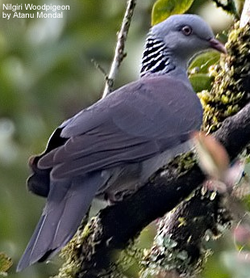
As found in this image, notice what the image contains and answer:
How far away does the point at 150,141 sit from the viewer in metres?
4.04

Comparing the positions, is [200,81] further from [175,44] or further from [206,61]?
[175,44]

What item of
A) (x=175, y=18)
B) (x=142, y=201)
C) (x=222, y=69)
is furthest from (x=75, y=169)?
(x=175, y=18)

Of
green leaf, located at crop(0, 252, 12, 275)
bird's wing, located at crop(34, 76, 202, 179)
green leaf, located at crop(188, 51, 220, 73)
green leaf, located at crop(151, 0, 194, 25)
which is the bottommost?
green leaf, located at crop(0, 252, 12, 275)

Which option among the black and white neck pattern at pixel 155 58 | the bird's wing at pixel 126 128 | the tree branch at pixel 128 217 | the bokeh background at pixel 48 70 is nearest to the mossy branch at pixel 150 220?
the tree branch at pixel 128 217

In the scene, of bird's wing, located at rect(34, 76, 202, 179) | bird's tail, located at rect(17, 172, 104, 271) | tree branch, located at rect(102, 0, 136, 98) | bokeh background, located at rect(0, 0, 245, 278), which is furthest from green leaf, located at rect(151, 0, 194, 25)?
bokeh background, located at rect(0, 0, 245, 278)

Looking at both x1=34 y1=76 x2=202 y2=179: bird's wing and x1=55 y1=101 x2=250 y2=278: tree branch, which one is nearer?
x1=55 y1=101 x2=250 y2=278: tree branch

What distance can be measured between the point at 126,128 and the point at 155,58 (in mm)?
1154

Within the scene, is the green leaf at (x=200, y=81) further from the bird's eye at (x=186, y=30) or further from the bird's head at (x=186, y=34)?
the bird's eye at (x=186, y=30)

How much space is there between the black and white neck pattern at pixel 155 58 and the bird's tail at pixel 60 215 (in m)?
1.47

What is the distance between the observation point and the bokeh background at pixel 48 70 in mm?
5266

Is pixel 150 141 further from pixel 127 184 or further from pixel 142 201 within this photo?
pixel 142 201

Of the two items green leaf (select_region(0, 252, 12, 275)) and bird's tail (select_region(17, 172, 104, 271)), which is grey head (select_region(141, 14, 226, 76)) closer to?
bird's tail (select_region(17, 172, 104, 271))

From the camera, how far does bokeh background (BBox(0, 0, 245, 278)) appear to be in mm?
5266

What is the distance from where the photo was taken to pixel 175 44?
5.04 metres
